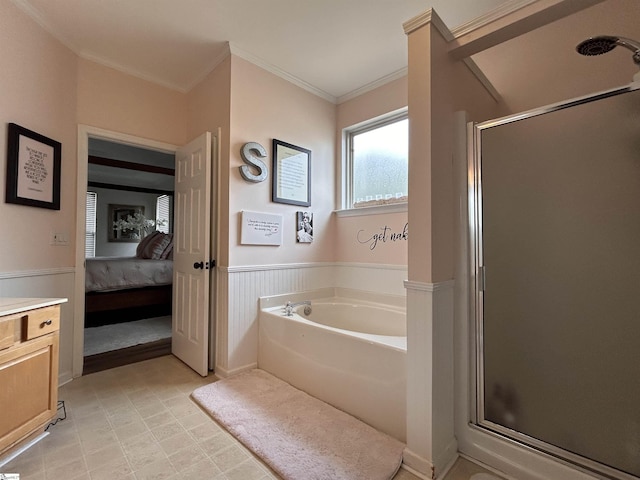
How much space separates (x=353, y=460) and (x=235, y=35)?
2865mm

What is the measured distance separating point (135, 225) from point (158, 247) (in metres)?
2.44

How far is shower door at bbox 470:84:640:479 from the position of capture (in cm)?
125

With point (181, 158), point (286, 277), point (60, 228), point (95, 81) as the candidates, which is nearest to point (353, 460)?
point (286, 277)

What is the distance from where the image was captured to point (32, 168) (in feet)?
6.60

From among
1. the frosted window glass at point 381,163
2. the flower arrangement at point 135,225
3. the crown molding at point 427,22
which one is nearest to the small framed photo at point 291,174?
the frosted window glass at point 381,163

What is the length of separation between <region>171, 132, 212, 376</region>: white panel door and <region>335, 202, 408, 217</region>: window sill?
1.36 metres

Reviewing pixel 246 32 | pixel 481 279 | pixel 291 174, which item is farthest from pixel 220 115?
pixel 481 279

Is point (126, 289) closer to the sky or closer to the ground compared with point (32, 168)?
closer to the ground

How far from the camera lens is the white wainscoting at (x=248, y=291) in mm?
2379

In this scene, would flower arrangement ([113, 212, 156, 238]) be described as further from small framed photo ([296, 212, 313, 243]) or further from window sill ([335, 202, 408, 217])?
window sill ([335, 202, 408, 217])

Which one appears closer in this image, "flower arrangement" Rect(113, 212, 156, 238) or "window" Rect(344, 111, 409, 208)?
"window" Rect(344, 111, 409, 208)

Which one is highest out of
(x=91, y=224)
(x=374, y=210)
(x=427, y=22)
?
(x=427, y=22)

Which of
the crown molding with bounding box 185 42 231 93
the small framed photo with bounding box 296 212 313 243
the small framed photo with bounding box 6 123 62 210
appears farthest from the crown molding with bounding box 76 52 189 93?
the small framed photo with bounding box 296 212 313 243

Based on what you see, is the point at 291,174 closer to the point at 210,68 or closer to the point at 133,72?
the point at 210,68
